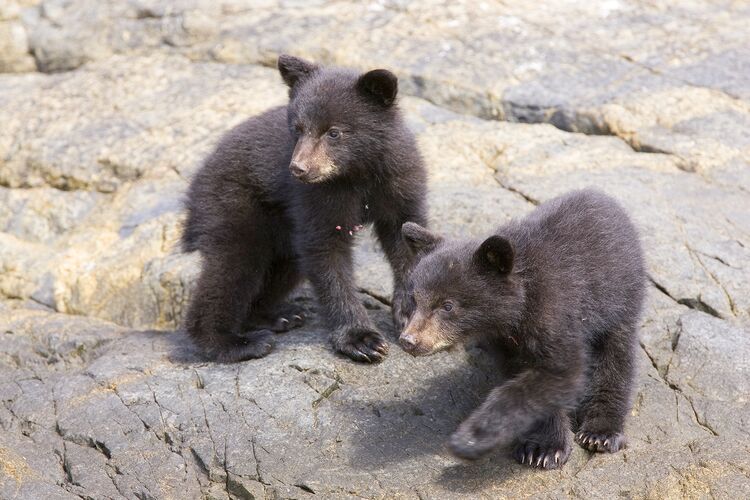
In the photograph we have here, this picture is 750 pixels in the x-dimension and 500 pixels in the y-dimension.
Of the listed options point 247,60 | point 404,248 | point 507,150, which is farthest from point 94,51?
point 404,248

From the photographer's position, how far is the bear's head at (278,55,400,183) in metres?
6.79

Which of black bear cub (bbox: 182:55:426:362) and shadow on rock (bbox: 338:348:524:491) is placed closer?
shadow on rock (bbox: 338:348:524:491)

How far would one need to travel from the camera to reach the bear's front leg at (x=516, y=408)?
16.8 feet

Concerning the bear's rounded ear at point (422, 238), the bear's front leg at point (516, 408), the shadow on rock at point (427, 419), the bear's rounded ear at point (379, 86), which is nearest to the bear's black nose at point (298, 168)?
the bear's rounded ear at point (379, 86)

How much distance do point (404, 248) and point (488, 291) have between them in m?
1.78

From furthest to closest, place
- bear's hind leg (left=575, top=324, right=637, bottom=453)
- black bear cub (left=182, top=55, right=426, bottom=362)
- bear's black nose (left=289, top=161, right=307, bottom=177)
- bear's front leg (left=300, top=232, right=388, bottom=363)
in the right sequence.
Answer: black bear cub (left=182, top=55, right=426, bottom=362), bear's front leg (left=300, top=232, right=388, bottom=363), bear's black nose (left=289, top=161, right=307, bottom=177), bear's hind leg (left=575, top=324, right=637, bottom=453)

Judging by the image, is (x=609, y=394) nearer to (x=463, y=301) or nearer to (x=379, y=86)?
(x=463, y=301)

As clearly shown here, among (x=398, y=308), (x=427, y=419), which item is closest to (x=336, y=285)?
(x=398, y=308)

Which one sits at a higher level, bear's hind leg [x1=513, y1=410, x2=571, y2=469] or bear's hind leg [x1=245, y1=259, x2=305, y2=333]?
bear's hind leg [x1=513, y1=410, x2=571, y2=469]

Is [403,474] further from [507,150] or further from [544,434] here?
[507,150]

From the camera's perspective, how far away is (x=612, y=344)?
6.06m

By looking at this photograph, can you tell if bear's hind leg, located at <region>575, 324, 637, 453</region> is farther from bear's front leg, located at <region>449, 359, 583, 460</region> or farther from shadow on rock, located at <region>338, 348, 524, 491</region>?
shadow on rock, located at <region>338, 348, 524, 491</region>

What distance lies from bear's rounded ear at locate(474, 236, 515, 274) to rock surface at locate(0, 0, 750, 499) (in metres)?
1.16

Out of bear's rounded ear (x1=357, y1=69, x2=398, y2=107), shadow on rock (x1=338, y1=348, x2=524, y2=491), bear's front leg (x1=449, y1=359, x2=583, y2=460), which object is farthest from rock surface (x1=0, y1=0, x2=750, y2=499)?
bear's rounded ear (x1=357, y1=69, x2=398, y2=107)
